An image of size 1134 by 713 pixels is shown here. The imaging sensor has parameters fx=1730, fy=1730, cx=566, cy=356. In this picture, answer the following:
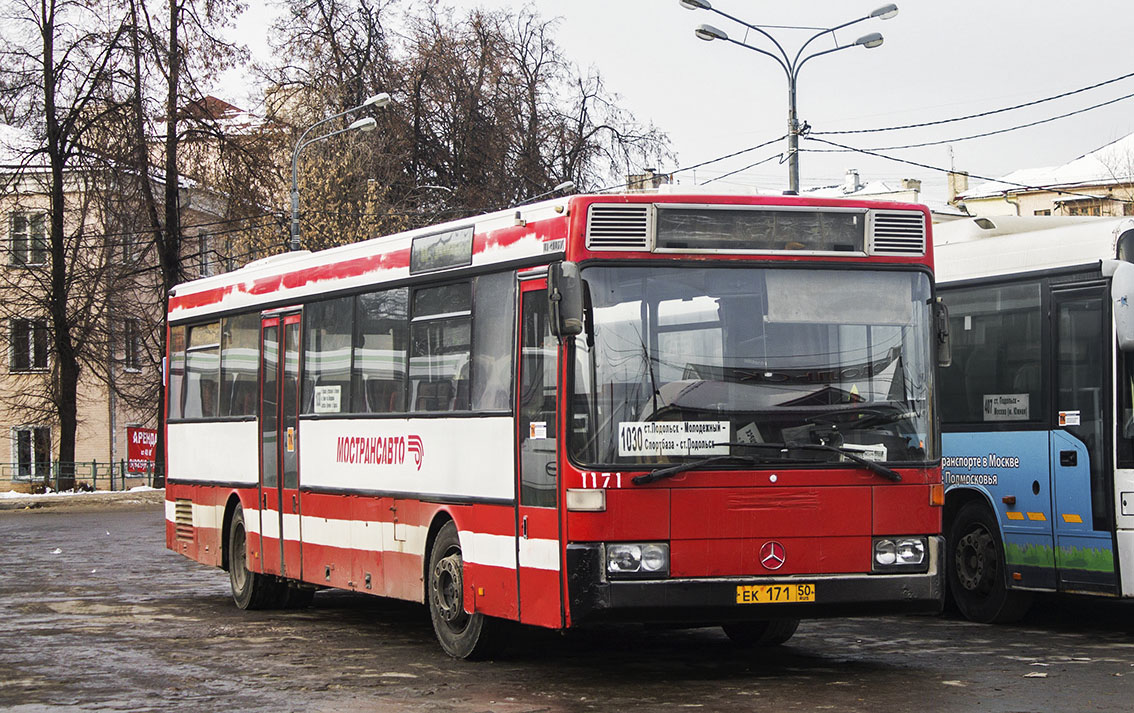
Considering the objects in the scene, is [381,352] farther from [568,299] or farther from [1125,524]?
[1125,524]

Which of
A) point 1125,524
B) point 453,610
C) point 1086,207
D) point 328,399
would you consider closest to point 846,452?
point 453,610

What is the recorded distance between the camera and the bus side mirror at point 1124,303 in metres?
11.7

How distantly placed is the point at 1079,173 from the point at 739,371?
87.0m

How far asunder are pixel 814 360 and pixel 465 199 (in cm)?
4029

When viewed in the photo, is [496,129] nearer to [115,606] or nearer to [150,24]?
[150,24]

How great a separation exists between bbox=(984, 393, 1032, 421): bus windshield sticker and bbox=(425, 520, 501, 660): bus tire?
4703 mm

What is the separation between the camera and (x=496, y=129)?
50656mm

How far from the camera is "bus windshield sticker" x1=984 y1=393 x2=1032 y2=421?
1355cm

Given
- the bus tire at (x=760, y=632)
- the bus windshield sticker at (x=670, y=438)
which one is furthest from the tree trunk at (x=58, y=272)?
the bus windshield sticker at (x=670, y=438)

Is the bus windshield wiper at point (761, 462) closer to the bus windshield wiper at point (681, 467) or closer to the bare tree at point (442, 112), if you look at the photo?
the bus windshield wiper at point (681, 467)

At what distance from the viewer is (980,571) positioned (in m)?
14.2

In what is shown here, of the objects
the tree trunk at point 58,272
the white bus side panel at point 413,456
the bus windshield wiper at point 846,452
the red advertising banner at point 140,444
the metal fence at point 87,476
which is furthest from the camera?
the metal fence at point 87,476

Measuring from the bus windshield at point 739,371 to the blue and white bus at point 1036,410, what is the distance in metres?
2.38

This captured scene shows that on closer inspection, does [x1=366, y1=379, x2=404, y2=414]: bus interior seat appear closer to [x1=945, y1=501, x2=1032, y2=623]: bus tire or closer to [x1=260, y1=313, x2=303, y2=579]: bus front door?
[x1=260, y1=313, x2=303, y2=579]: bus front door
